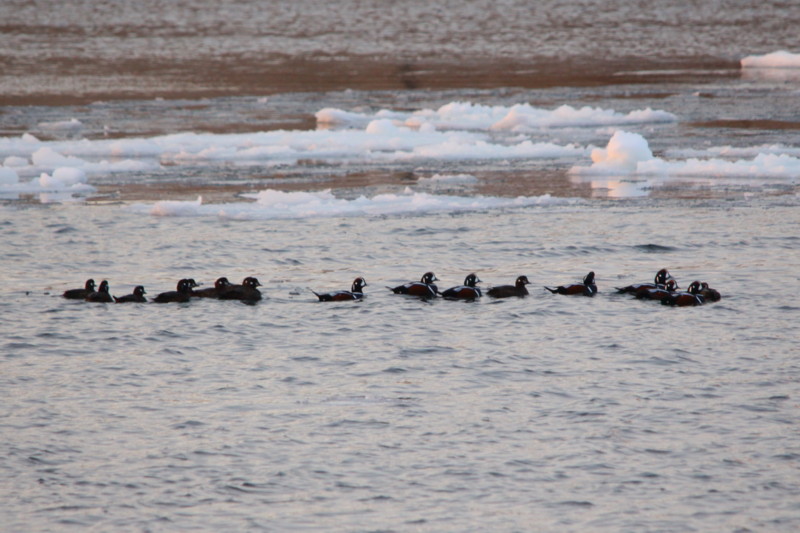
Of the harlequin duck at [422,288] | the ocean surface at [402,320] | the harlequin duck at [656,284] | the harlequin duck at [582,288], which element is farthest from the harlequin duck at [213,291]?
the harlequin duck at [656,284]

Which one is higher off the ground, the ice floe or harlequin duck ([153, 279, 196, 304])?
the ice floe

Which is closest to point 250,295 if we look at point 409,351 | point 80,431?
point 409,351

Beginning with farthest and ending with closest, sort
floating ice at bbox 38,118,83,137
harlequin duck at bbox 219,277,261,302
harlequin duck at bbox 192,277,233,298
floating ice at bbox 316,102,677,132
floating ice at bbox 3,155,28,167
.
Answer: floating ice at bbox 316,102,677,132 → floating ice at bbox 38,118,83,137 → floating ice at bbox 3,155,28,167 → harlequin duck at bbox 192,277,233,298 → harlequin duck at bbox 219,277,261,302

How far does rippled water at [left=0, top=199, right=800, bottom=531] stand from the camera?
26.7 ft

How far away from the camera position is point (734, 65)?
42.8 m

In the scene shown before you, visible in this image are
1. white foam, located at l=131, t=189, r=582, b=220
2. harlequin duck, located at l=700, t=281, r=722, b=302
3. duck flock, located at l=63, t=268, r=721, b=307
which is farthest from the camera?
white foam, located at l=131, t=189, r=582, b=220

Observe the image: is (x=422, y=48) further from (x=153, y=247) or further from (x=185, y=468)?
(x=185, y=468)

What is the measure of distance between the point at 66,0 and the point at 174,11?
6.98m

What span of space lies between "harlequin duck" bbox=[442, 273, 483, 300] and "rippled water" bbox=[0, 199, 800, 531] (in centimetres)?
13

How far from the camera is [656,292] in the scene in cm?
1340

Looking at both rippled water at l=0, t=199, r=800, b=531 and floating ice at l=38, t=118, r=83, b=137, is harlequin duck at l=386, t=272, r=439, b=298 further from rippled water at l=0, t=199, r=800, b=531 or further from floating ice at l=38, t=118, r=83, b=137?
floating ice at l=38, t=118, r=83, b=137

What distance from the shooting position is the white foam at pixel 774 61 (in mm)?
40812

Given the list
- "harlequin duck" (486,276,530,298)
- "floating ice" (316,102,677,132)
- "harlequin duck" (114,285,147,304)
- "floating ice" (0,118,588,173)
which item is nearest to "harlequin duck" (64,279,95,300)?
"harlequin duck" (114,285,147,304)

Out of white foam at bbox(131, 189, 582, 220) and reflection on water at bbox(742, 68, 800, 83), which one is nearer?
white foam at bbox(131, 189, 582, 220)
